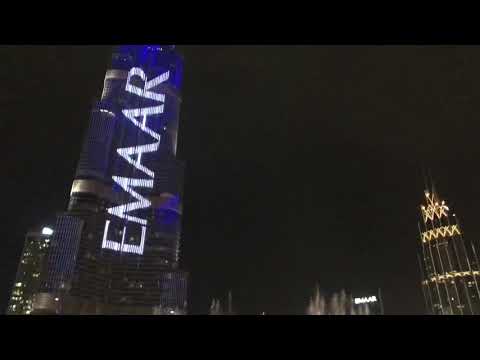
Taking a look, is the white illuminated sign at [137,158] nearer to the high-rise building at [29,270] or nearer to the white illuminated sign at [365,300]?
the high-rise building at [29,270]

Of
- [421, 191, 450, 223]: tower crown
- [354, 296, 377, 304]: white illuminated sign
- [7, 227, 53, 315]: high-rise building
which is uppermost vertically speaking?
[421, 191, 450, 223]: tower crown

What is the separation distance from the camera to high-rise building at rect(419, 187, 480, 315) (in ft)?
216

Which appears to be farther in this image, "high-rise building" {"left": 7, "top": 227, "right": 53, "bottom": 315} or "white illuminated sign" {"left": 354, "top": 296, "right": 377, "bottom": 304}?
"high-rise building" {"left": 7, "top": 227, "right": 53, "bottom": 315}

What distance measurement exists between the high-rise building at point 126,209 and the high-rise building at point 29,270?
11384mm

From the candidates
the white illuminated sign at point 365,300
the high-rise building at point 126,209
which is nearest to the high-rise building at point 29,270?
the high-rise building at point 126,209

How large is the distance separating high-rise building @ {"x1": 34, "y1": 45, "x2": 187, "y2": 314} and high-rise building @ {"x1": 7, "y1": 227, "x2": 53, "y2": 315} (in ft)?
37.3

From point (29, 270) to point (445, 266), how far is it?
8868 cm

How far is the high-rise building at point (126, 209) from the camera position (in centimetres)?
7331

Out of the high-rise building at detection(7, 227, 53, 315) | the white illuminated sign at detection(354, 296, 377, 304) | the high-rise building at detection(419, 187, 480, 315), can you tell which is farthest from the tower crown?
the high-rise building at detection(7, 227, 53, 315)

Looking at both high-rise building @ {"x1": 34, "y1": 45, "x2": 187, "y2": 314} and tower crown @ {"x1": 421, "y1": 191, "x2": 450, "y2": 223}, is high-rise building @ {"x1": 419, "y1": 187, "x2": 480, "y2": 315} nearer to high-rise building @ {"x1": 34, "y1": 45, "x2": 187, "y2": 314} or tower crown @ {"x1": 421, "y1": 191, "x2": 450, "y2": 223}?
tower crown @ {"x1": 421, "y1": 191, "x2": 450, "y2": 223}

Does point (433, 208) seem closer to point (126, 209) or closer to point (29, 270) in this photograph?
point (126, 209)

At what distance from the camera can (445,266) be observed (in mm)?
70812
